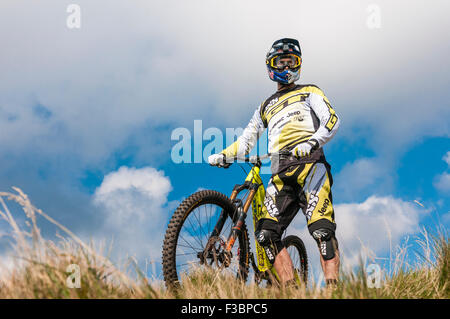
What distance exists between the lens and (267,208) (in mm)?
5020

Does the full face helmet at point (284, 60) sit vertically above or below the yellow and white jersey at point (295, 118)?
above

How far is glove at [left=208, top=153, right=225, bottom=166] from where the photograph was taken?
5113mm

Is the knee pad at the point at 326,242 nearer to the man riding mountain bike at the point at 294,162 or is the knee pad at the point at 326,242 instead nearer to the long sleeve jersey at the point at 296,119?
the man riding mountain bike at the point at 294,162

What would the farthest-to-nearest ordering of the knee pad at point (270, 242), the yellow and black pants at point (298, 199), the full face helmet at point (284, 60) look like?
1. the full face helmet at point (284, 60)
2. the knee pad at point (270, 242)
3. the yellow and black pants at point (298, 199)

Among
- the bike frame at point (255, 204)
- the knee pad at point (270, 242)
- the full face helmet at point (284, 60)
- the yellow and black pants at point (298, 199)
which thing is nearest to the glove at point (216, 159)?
the bike frame at point (255, 204)

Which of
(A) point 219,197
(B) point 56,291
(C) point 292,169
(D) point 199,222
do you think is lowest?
(B) point 56,291

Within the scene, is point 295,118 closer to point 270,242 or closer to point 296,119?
point 296,119

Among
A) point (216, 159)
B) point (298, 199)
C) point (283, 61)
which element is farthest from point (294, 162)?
point (283, 61)

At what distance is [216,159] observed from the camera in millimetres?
5105

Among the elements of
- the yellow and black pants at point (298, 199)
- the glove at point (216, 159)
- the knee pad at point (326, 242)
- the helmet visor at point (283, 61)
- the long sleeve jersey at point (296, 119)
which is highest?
the helmet visor at point (283, 61)

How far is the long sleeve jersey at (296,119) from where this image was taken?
4.98m

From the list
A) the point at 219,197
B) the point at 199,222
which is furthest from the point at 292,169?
the point at 199,222
